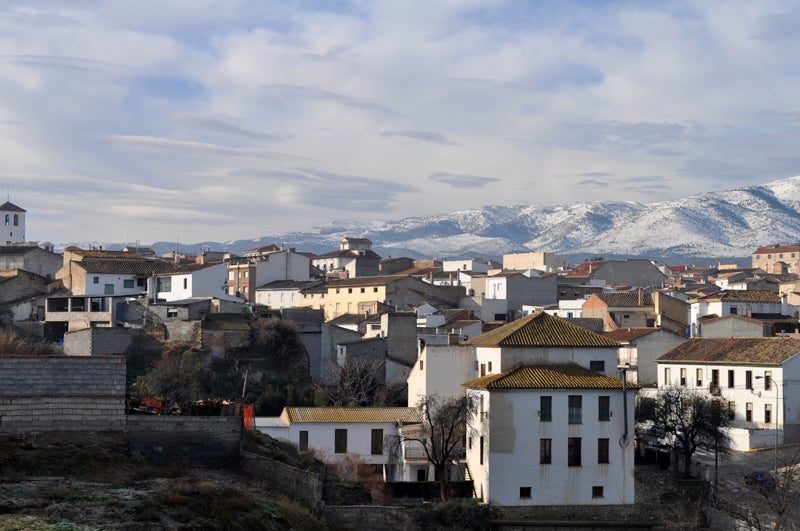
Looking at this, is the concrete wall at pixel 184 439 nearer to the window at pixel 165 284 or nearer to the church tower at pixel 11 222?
the window at pixel 165 284

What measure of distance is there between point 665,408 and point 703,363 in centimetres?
628

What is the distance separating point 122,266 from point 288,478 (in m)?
51.4

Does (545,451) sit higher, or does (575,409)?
(575,409)

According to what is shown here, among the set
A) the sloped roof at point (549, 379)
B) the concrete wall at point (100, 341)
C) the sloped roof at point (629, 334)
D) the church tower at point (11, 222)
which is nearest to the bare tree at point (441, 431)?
the sloped roof at point (549, 379)

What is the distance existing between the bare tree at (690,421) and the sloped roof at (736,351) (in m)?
2.54

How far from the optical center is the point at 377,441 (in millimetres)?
51969

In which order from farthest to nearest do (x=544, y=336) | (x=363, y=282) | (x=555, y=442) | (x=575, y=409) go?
1. (x=363, y=282)
2. (x=544, y=336)
3. (x=575, y=409)
4. (x=555, y=442)

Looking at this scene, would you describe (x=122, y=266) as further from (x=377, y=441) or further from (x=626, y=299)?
(x=377, y=441)

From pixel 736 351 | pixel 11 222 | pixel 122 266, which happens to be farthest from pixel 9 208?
pixel 736 351

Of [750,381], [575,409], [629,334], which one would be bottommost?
[575,409]

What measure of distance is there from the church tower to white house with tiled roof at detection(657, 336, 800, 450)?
77653mm

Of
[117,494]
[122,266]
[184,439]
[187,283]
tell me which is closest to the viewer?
[117,494]

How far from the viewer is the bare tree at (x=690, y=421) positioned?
52031mm

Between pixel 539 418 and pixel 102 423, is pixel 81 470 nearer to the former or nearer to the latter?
pixel 102 423
